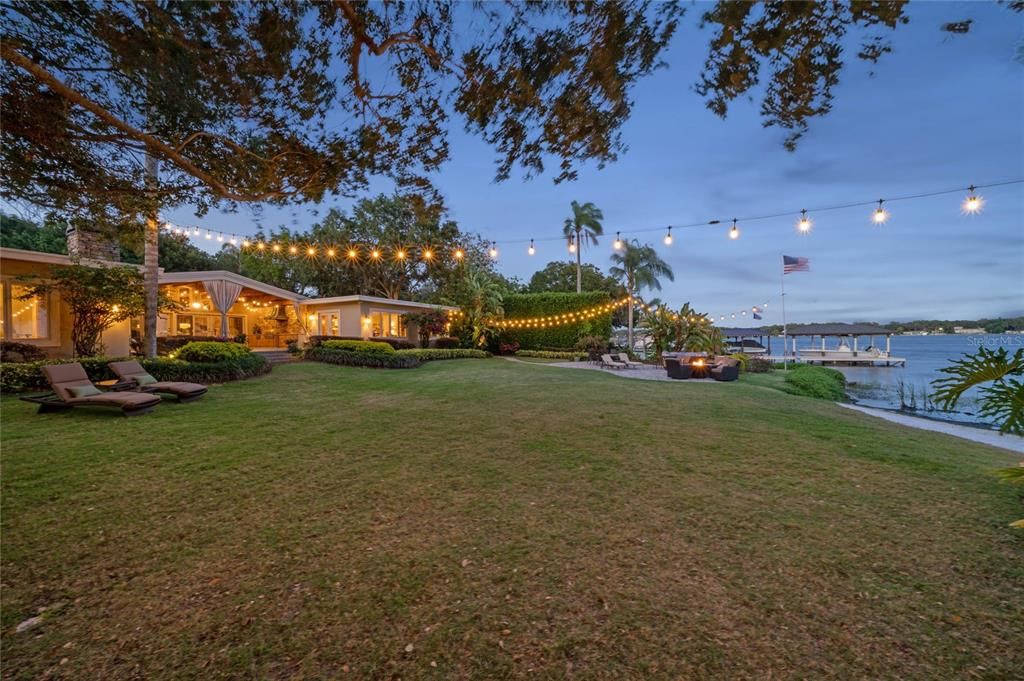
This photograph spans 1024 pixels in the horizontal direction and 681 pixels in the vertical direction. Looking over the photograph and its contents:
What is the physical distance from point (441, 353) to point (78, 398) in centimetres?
1324

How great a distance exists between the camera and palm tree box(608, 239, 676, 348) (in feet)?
86.4

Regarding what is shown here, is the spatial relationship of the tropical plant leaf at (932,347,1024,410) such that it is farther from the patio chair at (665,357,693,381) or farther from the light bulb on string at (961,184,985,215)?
the patio chair at (665,357,693,381)

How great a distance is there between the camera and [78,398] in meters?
6.77

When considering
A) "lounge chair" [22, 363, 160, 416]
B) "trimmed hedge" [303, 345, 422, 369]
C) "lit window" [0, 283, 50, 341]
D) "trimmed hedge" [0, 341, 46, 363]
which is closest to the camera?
"lounge chair" [22, 363, 160, 416]

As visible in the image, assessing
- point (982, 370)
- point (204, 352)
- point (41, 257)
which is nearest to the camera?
point (982, 370)

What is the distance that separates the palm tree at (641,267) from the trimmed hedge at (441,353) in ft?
37.2

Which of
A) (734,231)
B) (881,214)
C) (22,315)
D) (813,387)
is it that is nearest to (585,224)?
(734,231)

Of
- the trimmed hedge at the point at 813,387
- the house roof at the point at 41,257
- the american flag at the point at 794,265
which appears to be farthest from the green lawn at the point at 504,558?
the american flag at the point at 794,265

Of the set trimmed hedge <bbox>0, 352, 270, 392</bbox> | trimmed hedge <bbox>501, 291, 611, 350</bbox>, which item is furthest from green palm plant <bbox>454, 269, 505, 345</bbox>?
trimmed hedge <bbox>0, 352, 270, 392</bbox>

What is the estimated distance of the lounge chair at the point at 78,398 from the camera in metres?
6.70

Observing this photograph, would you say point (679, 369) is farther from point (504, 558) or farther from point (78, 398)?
point (78, 398)

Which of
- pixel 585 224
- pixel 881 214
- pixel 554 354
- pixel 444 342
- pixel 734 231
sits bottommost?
pixel 554 354

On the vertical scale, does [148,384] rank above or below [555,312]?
below

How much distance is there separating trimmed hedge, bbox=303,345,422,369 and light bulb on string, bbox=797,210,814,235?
13.8m
